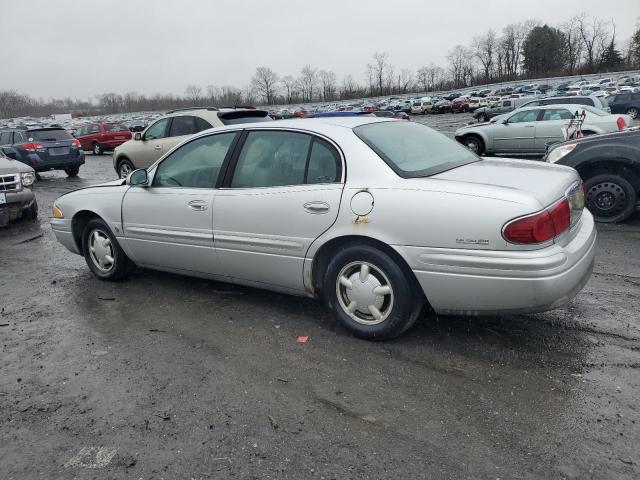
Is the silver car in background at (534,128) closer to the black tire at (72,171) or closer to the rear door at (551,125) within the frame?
the rear door at (551,125)

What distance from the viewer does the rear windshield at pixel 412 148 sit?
138 inches

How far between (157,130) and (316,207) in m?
9.38

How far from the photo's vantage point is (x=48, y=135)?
A: 15.8m

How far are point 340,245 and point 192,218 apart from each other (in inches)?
56.7

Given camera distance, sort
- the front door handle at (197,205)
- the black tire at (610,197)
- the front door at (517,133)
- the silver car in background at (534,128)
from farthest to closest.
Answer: the front door at (517,133) < the silver car in background at (534,128) < the black tire at (610,197) < the front door handle at (197,205)

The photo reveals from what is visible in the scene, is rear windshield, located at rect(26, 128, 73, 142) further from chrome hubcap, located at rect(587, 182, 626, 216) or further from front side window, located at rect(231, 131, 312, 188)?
chrome hubcap, located at rect(587, 182, 626, 216)

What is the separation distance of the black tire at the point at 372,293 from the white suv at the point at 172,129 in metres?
6.99

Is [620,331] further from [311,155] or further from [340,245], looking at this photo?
[311,155]

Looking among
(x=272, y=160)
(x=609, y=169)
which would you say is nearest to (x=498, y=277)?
(x=272, y=160)

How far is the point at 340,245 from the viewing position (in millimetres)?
3553

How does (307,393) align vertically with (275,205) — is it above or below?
below

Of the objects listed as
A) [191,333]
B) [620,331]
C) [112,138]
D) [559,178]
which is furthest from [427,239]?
[112,138]

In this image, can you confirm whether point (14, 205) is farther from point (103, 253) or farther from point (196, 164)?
point (196, 164)

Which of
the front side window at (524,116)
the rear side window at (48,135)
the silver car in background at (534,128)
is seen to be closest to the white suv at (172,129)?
the rear side window at (48,135)
